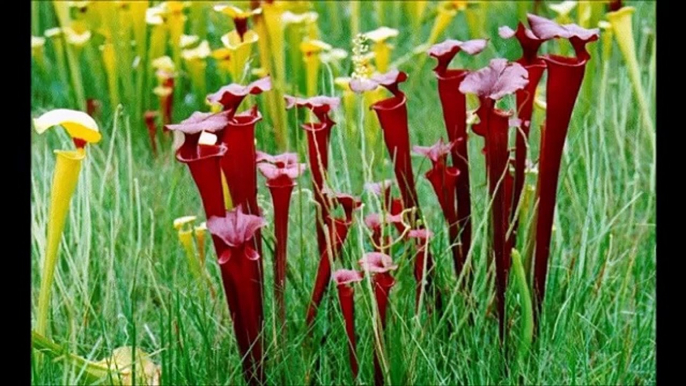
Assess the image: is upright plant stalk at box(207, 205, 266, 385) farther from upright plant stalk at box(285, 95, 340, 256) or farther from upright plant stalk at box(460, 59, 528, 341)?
upright plant stalk at box(460, 59, 528, 341)

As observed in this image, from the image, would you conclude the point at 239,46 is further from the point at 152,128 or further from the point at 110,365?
the point at 152,128

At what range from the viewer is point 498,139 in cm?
160

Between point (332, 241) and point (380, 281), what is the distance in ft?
0.45

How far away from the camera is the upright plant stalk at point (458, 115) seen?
5.28 feet

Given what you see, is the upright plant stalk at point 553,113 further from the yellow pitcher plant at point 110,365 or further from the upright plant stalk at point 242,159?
the yellow pitcher plant at point 110,365

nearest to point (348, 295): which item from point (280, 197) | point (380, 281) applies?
point (380, 281)

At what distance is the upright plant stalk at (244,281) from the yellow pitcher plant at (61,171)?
20 cm

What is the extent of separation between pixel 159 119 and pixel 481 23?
107 cm

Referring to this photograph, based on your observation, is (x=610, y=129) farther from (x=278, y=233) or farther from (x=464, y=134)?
(x=278, y=233)

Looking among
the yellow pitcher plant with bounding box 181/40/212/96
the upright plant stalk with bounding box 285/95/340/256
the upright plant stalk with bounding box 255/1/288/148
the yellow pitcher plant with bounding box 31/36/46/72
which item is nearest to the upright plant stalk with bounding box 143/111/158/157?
the yellow pitcher plant with bounding box 181/40/212/96

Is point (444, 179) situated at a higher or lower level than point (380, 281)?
higher

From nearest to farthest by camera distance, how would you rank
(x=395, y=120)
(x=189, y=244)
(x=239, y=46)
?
(x=395, y=120) → (x=189, y=244) → (x=239, y=46)

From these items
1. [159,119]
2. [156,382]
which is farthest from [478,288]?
[159,119]

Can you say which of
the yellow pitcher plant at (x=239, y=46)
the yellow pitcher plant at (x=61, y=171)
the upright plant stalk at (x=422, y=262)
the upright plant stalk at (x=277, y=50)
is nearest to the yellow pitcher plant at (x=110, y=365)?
the yellow pitcher plant at (x=61, y=171)
